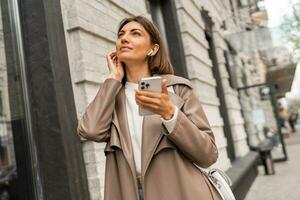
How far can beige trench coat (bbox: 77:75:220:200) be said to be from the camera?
182 cm

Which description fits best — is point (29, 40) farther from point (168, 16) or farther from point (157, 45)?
point (168, 16)

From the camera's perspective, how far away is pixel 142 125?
192cm

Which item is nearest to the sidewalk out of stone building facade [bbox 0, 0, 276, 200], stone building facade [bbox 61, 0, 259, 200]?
stone building facade [bbox 0, 0, 276, 200]

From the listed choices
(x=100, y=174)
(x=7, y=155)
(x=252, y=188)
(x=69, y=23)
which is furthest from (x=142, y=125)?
(x=252, y=188)

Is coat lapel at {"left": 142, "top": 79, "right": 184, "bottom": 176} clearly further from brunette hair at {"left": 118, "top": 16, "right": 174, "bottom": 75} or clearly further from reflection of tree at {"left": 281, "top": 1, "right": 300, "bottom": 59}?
reflection of tree at {"left": 281, "top": 1, "right": 300, "bottom": 59}

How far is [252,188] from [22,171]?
6.61 meters

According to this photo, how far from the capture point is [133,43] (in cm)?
205

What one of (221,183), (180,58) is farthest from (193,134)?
(180,58)

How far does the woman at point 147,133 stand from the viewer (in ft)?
5.78

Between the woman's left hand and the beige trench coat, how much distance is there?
0.19 feet

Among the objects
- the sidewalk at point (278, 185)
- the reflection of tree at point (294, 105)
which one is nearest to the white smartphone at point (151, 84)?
the sidewalk at point (278, 185)

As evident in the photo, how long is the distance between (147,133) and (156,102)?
0.83 ft

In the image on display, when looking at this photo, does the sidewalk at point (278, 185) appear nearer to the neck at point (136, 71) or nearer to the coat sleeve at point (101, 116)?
the neck at point (136, 71)

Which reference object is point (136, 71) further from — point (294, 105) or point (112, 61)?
point (294, 105)
